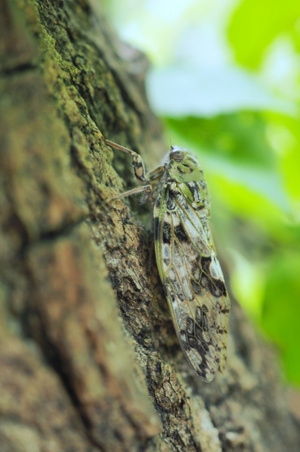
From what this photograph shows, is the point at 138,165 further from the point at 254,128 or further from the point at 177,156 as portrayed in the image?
the point at 254,128

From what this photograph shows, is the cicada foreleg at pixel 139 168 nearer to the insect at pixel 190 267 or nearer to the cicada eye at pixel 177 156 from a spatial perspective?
the insect at pixel 190 267

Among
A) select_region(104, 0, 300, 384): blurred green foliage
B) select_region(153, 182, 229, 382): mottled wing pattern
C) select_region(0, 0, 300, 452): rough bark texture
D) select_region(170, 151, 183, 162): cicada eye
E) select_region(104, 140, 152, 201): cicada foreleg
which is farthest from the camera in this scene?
select_region(104, 0, 300, 384): blurred green foliage

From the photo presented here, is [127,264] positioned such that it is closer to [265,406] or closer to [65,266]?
[65,266]

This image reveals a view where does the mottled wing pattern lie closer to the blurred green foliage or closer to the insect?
the insect

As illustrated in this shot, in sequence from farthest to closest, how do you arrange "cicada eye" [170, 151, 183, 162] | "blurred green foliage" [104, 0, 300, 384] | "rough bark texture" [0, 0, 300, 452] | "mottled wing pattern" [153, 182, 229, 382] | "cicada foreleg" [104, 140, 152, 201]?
"blurred green foliage" [104, 0, 300, 384]
"cicada eye" [170, 151, 183, 162]
"cicada foreleg" [104, 140, 152, 201]
"mottled wing pattern" [153, 182, 229, 382]
"rough bark texture" [0, 0, 300, 452]

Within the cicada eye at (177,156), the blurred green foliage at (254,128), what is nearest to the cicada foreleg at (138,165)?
the cicada eye at (177,156)

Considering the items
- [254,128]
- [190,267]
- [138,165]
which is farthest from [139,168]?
[254,128]

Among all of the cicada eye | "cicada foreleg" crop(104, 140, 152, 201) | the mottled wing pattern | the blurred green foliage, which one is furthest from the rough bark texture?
the blurred green foliage
